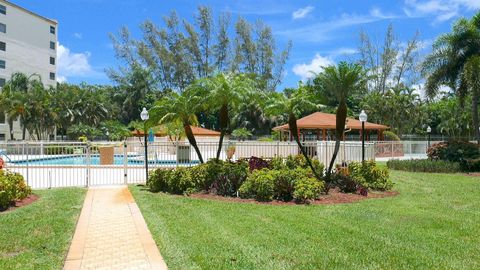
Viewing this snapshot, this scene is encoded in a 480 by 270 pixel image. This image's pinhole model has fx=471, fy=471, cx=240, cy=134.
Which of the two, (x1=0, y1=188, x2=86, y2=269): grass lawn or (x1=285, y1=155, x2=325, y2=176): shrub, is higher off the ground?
(x1=285, y1=155, x2=325, y2=176): shrub

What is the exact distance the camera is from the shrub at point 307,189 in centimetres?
1123

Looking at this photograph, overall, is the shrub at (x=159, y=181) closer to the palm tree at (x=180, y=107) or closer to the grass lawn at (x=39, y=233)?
the palm tree at (x=180, y=107)

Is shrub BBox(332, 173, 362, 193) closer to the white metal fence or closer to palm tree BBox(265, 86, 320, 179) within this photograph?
palm tree BBox(265, 86, 320, 179)

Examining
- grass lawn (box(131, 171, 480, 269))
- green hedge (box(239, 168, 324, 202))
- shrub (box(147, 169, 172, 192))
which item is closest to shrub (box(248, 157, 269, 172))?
green hedge (box(239, 168, 324, 202))

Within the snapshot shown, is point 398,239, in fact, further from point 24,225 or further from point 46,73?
point 46,73

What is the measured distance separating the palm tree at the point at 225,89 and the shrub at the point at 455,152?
1230 cm

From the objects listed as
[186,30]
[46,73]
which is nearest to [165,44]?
[186,30]

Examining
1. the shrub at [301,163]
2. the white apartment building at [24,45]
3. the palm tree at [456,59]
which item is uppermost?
the white apartment building at [24,45]

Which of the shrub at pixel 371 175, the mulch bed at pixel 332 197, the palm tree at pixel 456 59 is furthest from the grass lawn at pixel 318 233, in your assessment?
the palm tree at pixel 456 59

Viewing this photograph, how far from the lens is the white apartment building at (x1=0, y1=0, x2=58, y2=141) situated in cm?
6353

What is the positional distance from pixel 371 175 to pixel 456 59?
50.2ft

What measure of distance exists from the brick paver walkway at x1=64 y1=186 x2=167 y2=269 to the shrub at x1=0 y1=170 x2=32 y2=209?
5.12 feet

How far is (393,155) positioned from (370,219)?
24.7m

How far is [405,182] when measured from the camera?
53.9 feet
